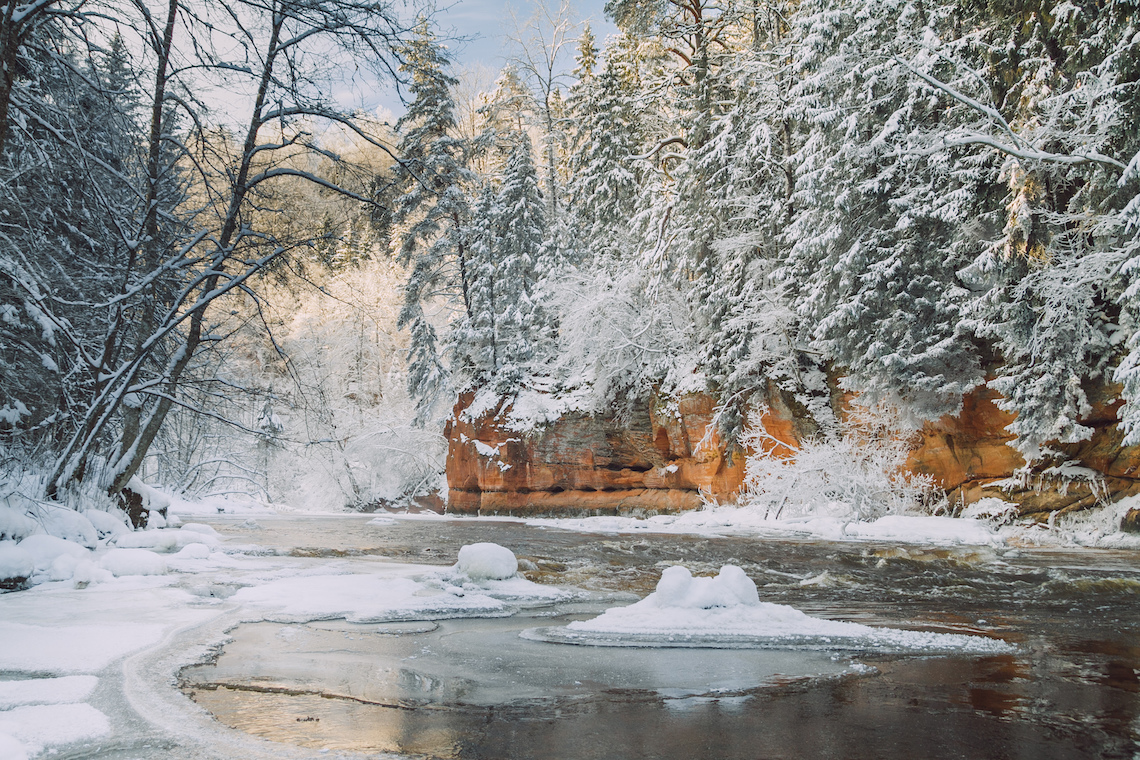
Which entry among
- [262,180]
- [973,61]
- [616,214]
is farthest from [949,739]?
[616,214]

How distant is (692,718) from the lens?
3600 mm

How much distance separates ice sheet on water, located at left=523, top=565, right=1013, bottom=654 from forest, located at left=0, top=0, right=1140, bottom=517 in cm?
379

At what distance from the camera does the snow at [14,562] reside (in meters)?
→ 6.25

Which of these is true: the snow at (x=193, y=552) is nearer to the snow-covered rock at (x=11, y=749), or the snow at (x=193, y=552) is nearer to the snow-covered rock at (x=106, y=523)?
the snow-covered rock at (x=106, y=523)

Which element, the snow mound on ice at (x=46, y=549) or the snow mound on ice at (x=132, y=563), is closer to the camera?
the snow mound on ice at (x=46, y=549)

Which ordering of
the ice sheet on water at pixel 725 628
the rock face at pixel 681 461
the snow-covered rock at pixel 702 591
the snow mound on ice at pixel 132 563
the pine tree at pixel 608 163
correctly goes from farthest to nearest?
the pine tree at pixel 608 163
the rock face at pixel 681 461
the snow mound on ice at pixel 132 563
the snow-covered rock at pixel 702 591
the ice sheet on water at pixel 725 628

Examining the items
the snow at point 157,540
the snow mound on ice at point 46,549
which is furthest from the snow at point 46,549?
the snow at point 157,540

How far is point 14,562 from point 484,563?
4.36 m

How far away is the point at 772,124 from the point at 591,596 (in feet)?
57.0

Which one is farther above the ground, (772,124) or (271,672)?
(772,124)

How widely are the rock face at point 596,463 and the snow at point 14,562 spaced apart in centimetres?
1630

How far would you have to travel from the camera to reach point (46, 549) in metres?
7.03

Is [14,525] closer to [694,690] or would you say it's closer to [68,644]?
[68,644]

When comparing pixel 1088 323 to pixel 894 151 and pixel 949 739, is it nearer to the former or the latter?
pixel 894 151
